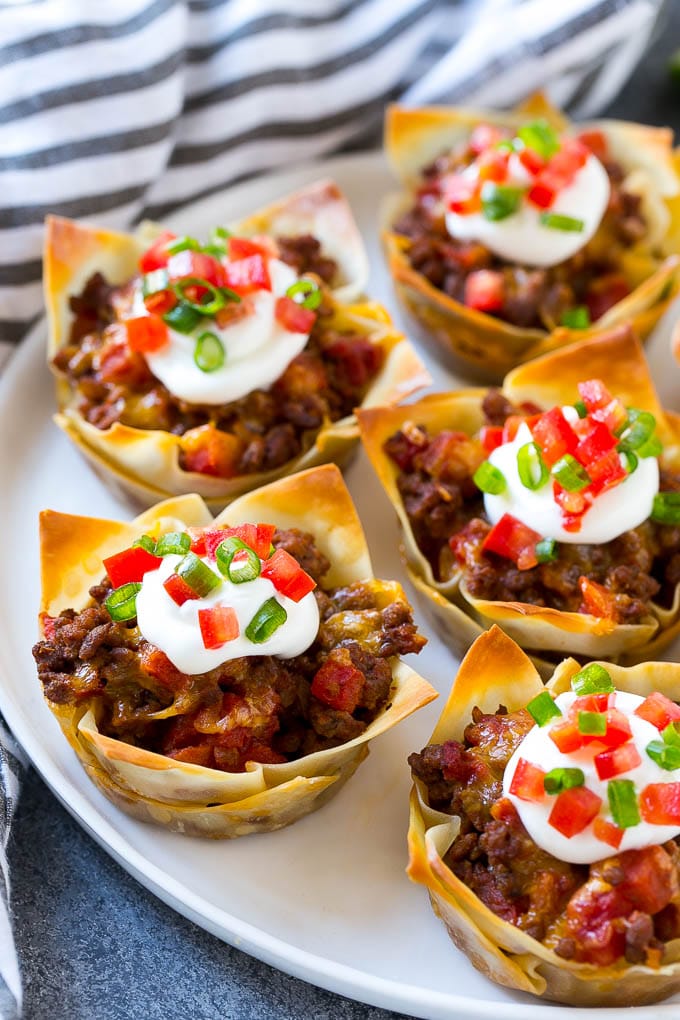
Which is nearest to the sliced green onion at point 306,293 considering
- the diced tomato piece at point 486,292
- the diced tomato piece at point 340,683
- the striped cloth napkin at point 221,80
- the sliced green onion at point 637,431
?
the diced tomato piece at point 486,292

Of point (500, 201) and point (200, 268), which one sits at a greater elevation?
point (200, 268)

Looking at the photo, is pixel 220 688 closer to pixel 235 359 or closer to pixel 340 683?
pixel 340 683

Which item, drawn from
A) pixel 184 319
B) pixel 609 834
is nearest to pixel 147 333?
pixel 184 319

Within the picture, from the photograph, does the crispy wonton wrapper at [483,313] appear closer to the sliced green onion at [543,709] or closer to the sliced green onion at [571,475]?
the sliced green onion at [571,475]

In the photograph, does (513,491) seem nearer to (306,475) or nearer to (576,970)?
(306,475)

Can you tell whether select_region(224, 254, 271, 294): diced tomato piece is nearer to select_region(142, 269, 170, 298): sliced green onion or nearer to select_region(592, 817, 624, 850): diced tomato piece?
select_region(142, 269, 170, 298): sliced green onion

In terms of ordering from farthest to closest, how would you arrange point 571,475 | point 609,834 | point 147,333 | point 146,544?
1. point 147,333
2. point 571,475
3. point 146,544
4. point 609,834
